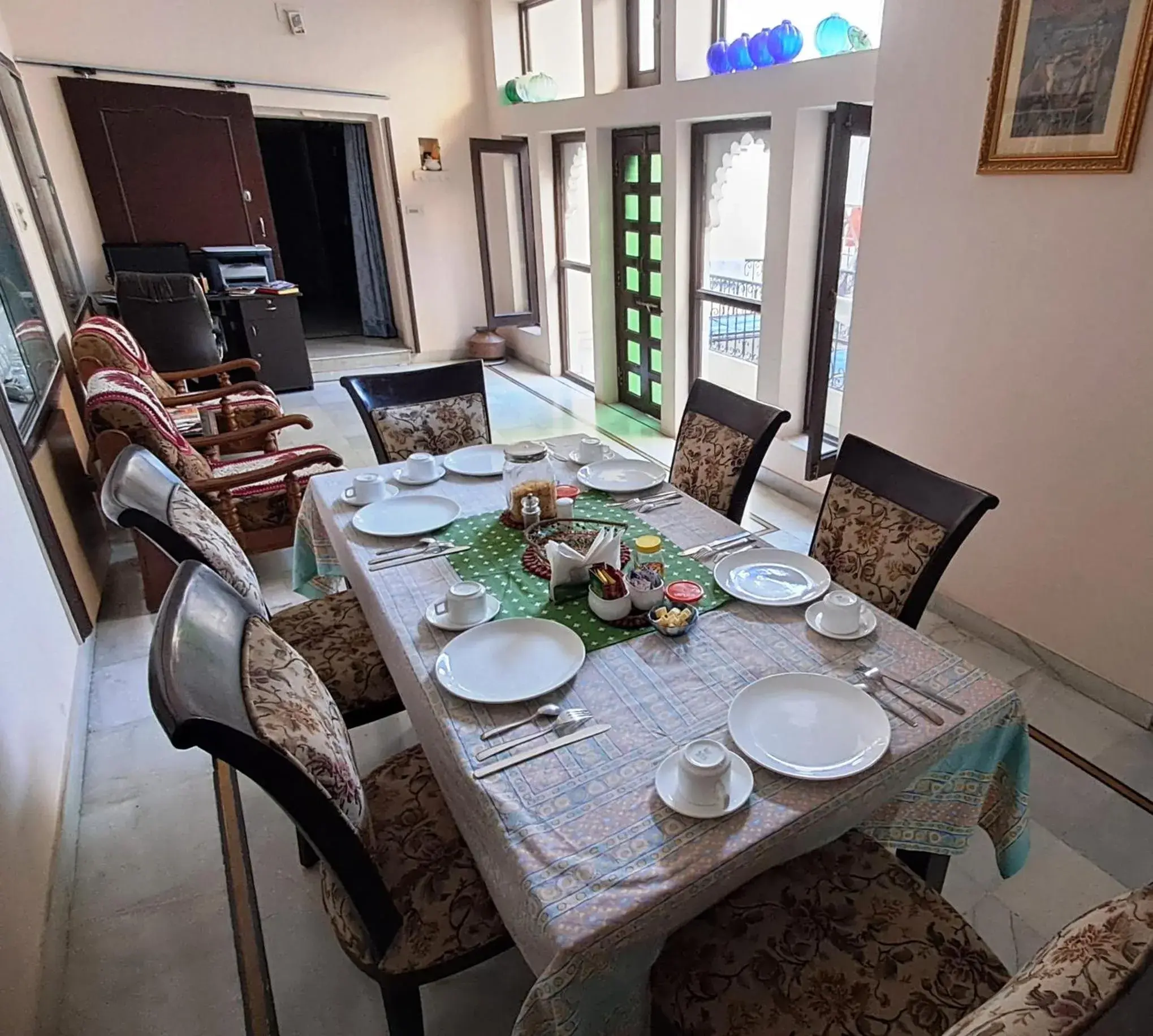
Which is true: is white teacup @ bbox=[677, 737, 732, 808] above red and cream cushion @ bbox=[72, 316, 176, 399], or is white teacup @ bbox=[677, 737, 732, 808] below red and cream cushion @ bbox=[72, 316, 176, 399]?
below

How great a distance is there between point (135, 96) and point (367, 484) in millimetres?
4603

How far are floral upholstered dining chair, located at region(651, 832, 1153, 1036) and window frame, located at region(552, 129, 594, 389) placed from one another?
4.50 meters

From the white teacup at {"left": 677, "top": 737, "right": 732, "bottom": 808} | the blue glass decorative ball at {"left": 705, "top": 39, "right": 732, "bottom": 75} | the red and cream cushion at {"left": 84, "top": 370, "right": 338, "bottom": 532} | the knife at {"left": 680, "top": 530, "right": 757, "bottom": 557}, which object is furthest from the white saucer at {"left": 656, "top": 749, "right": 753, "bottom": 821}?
the blue glass decorative ball at {"left": 705, "top": 39, "right": 732, "bottom": 75}

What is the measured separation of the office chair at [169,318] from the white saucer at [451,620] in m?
3.91

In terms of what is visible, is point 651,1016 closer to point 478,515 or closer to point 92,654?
point 478,515

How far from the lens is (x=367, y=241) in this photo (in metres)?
6.75

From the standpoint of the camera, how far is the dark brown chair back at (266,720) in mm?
884

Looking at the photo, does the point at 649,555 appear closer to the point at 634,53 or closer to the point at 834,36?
the point at 834,36

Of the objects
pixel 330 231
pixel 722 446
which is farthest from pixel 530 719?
pixel 330 231

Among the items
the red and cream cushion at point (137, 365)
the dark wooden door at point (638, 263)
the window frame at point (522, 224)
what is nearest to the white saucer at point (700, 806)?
the red and cream cushion at point (137, 365)

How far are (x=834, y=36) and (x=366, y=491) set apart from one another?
2589 millimetres

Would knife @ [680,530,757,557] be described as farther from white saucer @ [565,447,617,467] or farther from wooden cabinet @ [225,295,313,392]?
wooden cabinet @ [225,295,313,392]

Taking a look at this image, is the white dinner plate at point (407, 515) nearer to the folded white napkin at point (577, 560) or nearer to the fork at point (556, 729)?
the folded white napkin at point (577, 560)

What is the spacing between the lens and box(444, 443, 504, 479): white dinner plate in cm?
209
